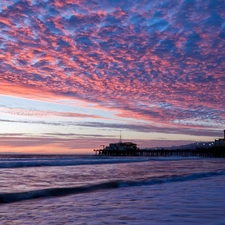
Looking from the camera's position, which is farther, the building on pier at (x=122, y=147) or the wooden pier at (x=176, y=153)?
the building on pier at (x=122, y=147)

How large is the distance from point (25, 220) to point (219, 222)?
4.37m

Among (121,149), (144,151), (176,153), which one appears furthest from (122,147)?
(176,153)

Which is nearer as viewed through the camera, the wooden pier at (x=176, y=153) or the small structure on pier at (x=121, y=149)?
the wooden pier at (x=176, y=153)

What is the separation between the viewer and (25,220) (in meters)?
7.20

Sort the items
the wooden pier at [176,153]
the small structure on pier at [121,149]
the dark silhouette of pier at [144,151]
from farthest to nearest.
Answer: the small structure on pier at [121,149], the dark silhouette of pier at [144,151], the wooden pier at [176,153]

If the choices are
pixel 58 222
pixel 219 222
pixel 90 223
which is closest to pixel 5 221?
pixel 58 222

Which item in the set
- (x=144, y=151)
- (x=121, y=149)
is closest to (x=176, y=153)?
(x=144, y=151)

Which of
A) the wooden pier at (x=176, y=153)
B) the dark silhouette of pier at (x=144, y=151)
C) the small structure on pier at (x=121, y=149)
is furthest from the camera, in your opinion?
the small structure on pier at (x=121, y=149)

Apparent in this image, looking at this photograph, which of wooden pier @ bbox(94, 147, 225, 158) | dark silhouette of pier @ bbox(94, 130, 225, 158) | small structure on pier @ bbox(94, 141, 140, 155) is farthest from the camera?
small structure on pier @ bbox(94, 141, 140, 155)

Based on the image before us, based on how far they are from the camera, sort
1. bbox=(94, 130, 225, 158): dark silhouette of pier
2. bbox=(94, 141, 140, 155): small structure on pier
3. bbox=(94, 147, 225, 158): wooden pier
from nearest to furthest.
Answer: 1. bbox=(94, 147, 225, 158): wooden pier
2. bbox=(94, 130, 225, 158): dark silhouette of pier
3. bbox=(94, 141, 140, 155): small structure on pier

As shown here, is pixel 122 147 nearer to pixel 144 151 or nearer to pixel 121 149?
pixel 121 149

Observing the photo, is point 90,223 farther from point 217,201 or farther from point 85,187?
point 85,187

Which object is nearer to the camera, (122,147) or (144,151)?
(144,151)

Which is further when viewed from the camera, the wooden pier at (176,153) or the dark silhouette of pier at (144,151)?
the dark silhouette of pier at (144,151)
